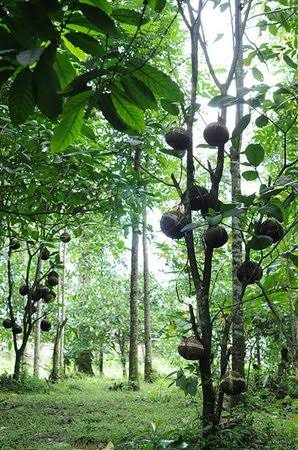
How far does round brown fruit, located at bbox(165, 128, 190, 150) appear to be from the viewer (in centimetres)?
245

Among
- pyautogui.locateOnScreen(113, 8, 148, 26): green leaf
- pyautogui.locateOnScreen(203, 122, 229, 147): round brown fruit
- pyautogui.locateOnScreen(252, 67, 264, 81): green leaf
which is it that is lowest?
pyautogui.locateOnScreen(113, 8, 148, 26): green leaf

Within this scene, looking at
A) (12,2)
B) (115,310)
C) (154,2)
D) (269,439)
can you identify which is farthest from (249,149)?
(115,310)

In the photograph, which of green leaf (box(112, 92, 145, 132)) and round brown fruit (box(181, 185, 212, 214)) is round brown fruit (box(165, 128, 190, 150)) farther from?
green leaf (box(112, 92, 145, 132))

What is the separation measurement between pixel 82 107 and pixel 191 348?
171cm

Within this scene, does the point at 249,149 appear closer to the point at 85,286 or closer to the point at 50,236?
the point at 50,236

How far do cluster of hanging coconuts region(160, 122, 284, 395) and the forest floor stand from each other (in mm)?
308

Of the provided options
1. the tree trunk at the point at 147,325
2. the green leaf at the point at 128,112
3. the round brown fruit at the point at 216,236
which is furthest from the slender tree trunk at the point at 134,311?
the green leaf at the point at 128,112

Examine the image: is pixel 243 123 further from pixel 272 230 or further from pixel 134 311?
pixel 134 311

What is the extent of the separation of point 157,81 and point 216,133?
55.4 inches

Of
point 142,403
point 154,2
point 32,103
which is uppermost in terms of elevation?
point 154,2

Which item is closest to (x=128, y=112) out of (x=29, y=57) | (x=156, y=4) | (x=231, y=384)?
(x=156, y=4)

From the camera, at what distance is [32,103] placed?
94 cm

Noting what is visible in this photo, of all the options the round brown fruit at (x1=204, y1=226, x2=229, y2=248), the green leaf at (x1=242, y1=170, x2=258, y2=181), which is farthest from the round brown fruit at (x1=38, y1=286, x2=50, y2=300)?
the green leaf at (x1=242, y1=170, x2=258, y2=181)

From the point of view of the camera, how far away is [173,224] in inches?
96.8
